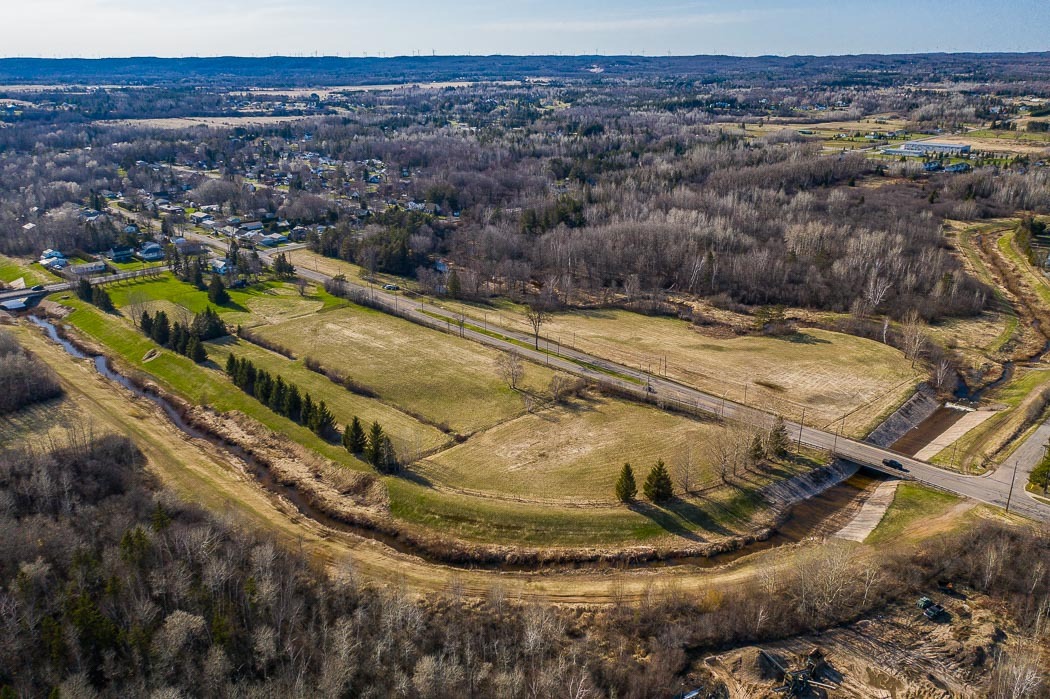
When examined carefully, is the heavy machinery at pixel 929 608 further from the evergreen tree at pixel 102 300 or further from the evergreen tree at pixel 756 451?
the evergreen tree at pixel 102 300

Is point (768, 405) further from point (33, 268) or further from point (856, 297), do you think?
point (33, 268)

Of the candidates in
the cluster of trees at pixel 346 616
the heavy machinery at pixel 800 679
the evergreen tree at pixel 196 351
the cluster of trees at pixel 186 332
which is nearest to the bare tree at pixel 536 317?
the evergreen tree at pixel 196 351

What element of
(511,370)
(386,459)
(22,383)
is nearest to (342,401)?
(386,459)

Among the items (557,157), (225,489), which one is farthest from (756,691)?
(557,157)

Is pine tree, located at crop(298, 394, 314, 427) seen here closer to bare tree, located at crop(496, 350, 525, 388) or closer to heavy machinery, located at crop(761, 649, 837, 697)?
bare tree, located at crop(496, 350, 525, 388)

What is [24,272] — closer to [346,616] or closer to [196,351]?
[196,351]

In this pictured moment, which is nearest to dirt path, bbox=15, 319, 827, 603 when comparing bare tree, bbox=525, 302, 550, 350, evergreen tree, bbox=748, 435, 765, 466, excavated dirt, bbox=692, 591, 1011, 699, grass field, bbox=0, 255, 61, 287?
→ excavated dirt, bbox=692, 591, 1011, 699
